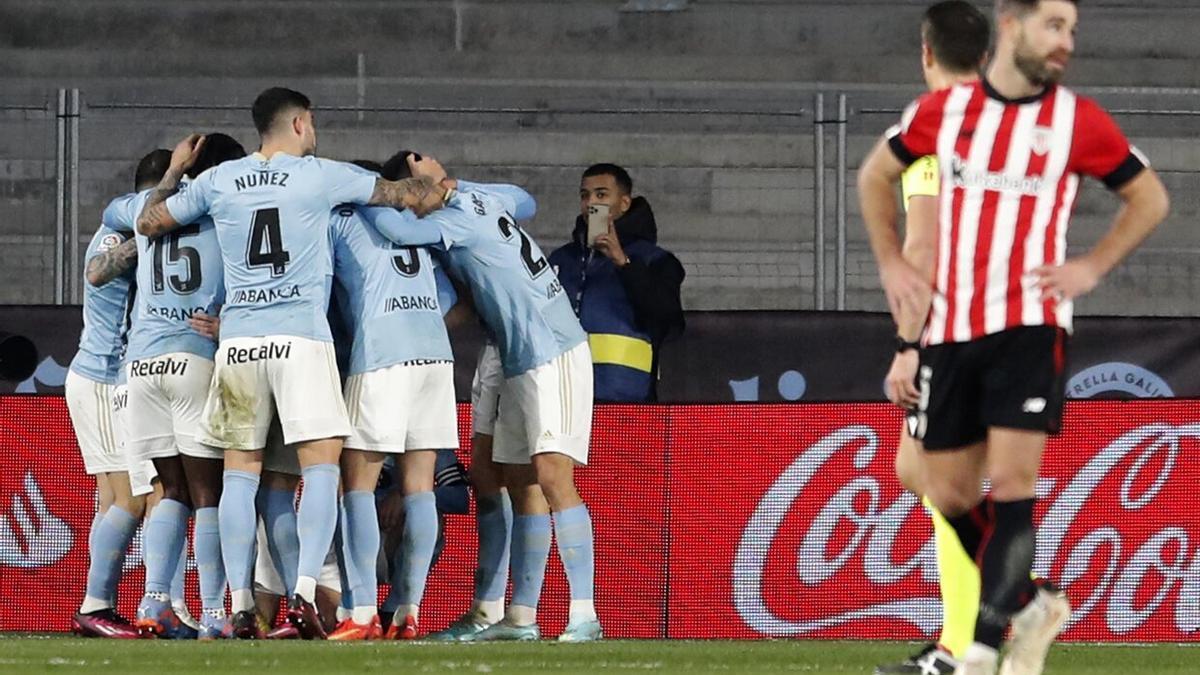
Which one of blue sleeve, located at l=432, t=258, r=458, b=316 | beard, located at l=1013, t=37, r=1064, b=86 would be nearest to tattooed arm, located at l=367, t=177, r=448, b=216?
blue sleeve, located at l=432, t=258, r=458, b=316

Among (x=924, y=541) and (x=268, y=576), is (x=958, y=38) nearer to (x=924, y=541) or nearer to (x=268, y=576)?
(x=924, y=541)

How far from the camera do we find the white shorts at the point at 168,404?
26.8 ft

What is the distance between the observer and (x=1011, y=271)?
4.99 metres

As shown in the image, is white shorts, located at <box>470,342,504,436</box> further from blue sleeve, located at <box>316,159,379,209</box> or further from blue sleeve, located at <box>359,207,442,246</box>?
blue sleeve, located at <box>316,159,379,209</box>

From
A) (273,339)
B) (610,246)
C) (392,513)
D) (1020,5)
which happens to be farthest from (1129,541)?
(1020,5)

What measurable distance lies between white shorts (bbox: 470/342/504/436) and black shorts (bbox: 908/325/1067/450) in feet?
11.6

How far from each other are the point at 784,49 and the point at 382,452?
306 inches

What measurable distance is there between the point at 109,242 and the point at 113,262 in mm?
113

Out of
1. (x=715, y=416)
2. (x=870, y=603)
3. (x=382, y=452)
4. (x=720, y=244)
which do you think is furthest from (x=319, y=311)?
(x=720, y=244)

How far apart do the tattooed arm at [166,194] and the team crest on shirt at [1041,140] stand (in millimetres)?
3972

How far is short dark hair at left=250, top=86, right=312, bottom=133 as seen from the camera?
7.98m

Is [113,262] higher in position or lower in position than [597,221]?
lower

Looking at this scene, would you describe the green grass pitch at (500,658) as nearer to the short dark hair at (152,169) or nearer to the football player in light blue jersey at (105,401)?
the football player in light blue jersey at (105,401)

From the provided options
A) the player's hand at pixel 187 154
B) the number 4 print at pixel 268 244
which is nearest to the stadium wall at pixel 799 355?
the player's hand at pixel 187 154
